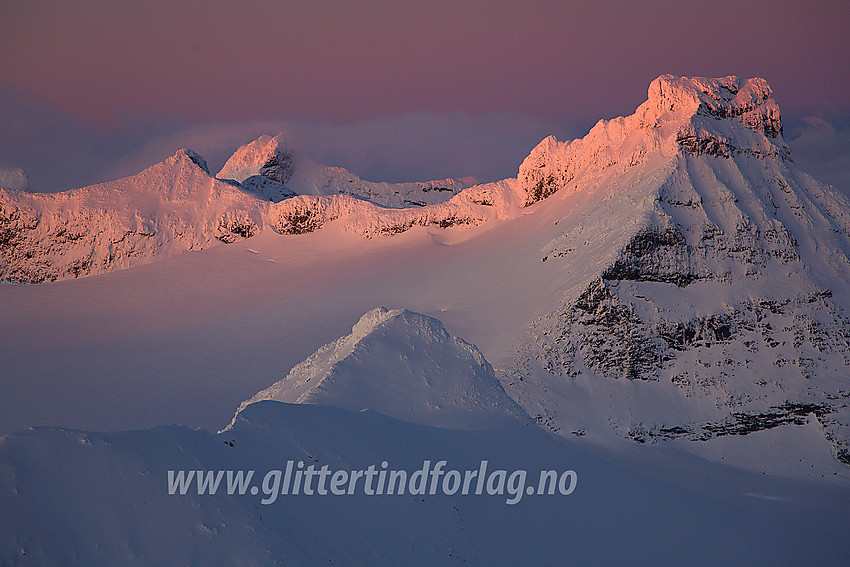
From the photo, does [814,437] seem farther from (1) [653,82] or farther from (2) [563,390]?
(1) [653,82]

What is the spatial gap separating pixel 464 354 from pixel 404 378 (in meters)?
2.99

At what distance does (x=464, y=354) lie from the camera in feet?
78.8

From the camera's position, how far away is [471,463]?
19406mm

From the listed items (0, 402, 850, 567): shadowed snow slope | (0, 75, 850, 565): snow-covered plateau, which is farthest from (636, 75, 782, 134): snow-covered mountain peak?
(0, 402, 850, 567): shadowed snow slope

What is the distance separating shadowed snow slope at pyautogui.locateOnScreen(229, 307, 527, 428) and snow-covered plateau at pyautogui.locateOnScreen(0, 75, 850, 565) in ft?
0.33

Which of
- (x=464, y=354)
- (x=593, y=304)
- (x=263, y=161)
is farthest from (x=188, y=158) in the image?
(x=464, y=354)

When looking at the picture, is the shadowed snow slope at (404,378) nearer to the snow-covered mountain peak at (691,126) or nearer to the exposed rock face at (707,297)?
the exposed rock face at (707,297)

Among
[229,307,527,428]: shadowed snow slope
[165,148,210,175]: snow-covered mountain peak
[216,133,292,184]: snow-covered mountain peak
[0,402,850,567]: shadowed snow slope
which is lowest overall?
[0,402,850,567]: shadowed snow slope

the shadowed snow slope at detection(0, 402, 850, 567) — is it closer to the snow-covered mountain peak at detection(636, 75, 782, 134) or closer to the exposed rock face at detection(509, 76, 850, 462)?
the exposed rock face at detection(509, 76, 850, 462)

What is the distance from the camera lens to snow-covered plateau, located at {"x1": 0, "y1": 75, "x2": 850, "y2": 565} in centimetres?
1452

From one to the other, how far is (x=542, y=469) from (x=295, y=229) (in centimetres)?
9001

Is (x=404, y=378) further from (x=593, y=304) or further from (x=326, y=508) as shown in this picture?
(x=593, y=304)

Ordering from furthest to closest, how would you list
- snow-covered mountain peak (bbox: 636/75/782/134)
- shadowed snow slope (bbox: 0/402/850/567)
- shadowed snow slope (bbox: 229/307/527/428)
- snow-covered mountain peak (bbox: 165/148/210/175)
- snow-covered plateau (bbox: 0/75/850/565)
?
snow-covered mountain peak (bbox: 165/148/210/175), snow-covered mountain peak (bbox: 636/75/782/134), shadowed snow slope (bbox: 229/307/527/428), snow-covered plateau (bbox: 0/75/850/565), shadowed snow slope (bbox: 0/402/850/567)

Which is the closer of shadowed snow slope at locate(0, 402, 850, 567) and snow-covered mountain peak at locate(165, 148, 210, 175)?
shadowed snow slope at locate(0, 402, 850, 567)
